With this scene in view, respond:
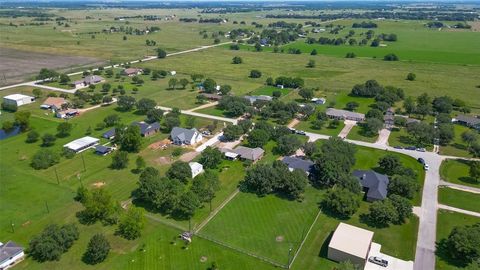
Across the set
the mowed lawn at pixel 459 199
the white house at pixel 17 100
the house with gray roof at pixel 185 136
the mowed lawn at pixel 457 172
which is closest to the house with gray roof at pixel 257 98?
the house with gray roof at pixel 185 136

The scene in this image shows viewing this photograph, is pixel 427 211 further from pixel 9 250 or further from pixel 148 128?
pixel 9 250

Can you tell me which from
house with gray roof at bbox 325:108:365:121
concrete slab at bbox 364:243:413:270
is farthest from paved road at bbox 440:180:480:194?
house with gray roof at bbox 325:108:365:121

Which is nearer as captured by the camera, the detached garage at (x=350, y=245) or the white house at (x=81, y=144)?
the detached garage at (x=350, y=245)

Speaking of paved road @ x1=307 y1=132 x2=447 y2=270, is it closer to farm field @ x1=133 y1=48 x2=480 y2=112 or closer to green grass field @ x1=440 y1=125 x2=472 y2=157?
green grass field @ x1=440 y1=125 x2=472 y2=157

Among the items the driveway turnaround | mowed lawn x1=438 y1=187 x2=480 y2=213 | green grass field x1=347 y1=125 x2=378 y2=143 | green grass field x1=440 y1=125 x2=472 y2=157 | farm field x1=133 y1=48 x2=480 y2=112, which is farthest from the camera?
farm field x1=133 y1=48 x2=480 y2=112

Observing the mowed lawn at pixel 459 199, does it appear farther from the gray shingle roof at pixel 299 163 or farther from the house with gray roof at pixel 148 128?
the house with gray roof at pixel 148 128

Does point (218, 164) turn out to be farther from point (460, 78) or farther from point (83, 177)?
point (460, 78)

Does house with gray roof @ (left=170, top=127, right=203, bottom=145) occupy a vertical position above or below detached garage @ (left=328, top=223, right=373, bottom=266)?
below
